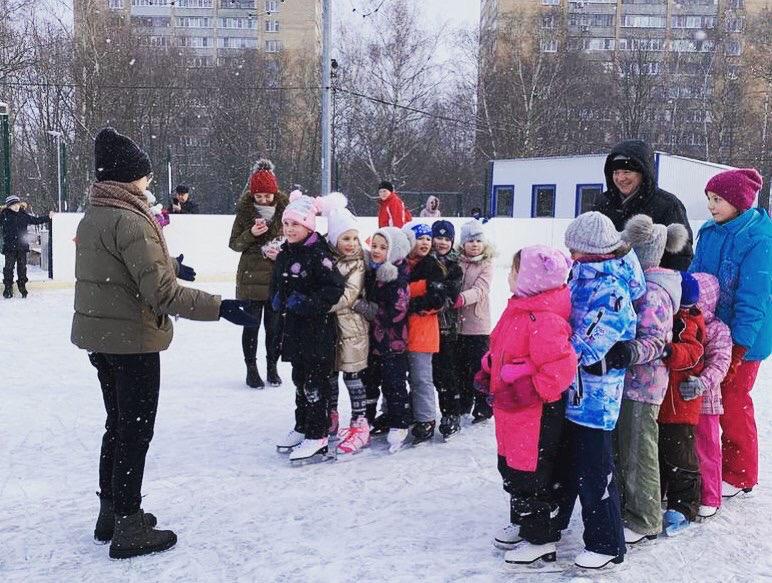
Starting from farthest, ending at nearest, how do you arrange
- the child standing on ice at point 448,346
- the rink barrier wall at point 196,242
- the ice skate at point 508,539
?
the rink barrier wall at point 196,242 → the child standing on ice at point 448,346 → the ice skate at point 508,539

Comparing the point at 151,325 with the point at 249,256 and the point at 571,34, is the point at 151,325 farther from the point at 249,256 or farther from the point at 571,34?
the point at 571,34

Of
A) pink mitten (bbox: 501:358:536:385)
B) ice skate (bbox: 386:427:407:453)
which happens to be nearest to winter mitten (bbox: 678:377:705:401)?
pink mitten (bbox: 501:358:536:385)

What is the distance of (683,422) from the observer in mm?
3041

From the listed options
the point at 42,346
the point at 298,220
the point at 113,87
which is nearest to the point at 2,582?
the point at 298,220

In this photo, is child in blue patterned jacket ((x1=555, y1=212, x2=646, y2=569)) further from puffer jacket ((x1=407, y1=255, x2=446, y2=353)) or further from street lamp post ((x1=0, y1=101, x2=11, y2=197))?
street lamp post ((x1=0, y1=101, x2=11, y2=197))

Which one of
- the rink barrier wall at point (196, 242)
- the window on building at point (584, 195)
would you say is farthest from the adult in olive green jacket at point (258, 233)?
the window on building at point (584, 195)

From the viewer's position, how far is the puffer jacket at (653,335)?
2740mm

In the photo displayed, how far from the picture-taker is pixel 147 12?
149 feet

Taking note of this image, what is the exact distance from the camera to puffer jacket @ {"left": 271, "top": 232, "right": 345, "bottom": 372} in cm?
363

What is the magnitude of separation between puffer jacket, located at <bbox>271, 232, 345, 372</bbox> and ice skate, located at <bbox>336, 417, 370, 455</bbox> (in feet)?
1.52

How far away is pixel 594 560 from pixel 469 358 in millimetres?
2012

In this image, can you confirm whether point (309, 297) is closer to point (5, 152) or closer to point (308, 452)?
point (308, 452)

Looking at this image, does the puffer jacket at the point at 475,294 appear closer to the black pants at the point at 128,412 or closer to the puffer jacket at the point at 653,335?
the puffer jacket at the point at 653,335

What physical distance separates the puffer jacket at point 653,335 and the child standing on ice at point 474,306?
149cm
